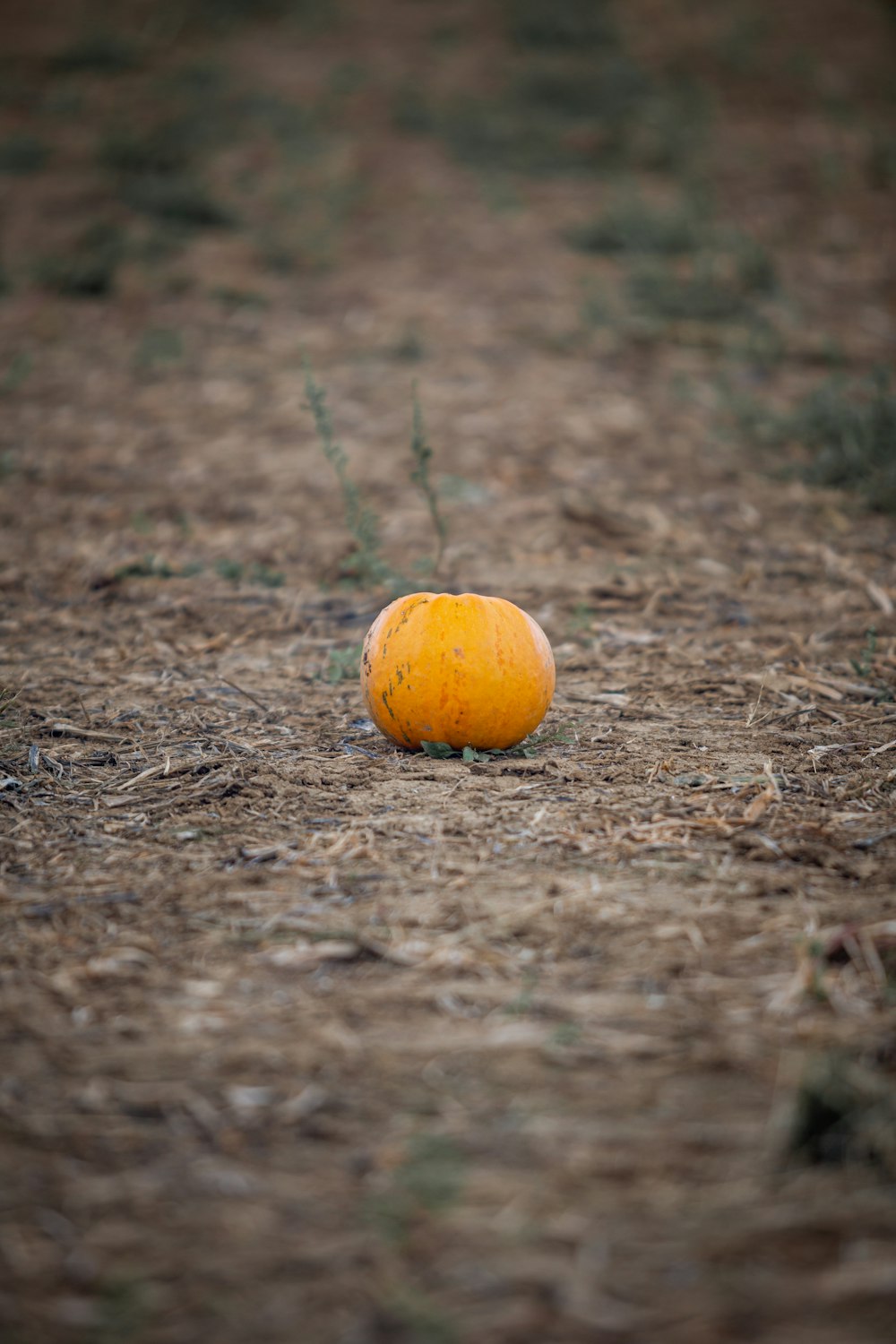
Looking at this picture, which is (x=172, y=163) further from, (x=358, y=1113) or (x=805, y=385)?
(x=358, y=1113)

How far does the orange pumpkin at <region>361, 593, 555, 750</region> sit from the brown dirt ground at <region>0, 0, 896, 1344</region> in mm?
138

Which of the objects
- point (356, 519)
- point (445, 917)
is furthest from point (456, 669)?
point (356, 519)

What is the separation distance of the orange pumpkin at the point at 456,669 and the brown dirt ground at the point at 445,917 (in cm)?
14

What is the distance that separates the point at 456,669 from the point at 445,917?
933mm

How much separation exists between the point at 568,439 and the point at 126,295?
4.20m

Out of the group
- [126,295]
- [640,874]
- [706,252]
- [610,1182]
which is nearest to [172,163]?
[126,295]

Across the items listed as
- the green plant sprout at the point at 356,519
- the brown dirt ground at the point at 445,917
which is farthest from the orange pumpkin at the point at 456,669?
the green plant sprout at the point at 356,519

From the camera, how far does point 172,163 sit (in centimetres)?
1080

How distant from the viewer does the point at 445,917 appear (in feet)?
7.65

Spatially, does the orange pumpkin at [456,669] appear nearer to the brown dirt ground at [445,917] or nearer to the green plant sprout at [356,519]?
the brown dirt ground at [445,917]

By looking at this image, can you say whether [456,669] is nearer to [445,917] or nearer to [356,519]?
[445,917]

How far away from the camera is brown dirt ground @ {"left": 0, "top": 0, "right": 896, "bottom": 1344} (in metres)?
1.46

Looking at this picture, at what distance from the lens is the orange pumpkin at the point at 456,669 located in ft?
10.2

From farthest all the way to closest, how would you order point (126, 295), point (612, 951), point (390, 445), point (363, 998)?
point (126, 295) < point (390, 445) < point (612, 951) < point (363, 998)
